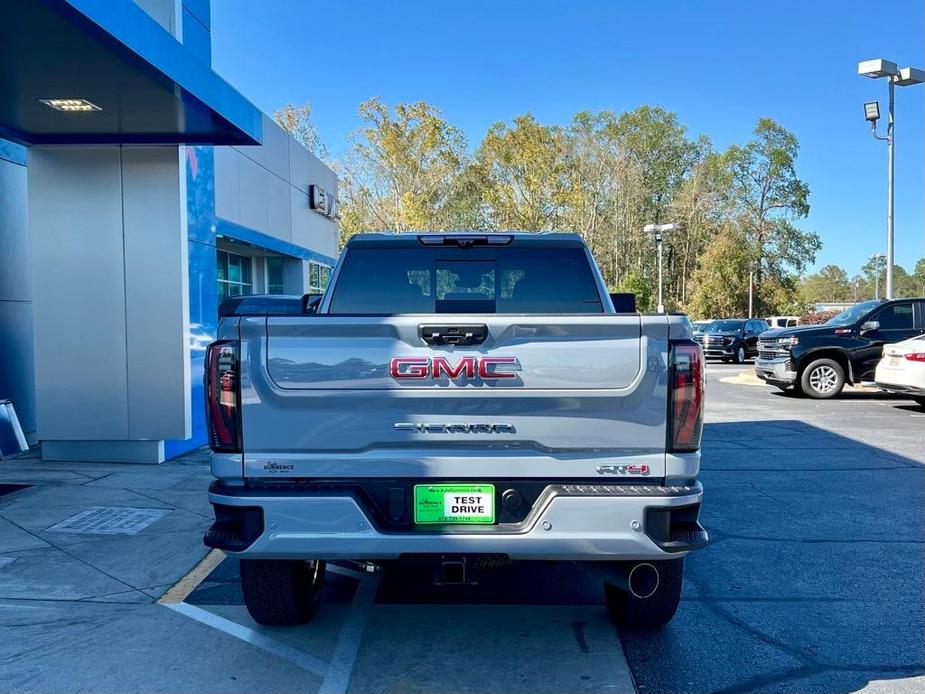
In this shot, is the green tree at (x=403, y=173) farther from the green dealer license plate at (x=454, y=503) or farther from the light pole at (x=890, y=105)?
the green dealer license plate at (x=454, y=503)

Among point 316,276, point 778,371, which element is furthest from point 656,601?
point 316,276

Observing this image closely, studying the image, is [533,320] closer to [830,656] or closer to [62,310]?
[830,656]

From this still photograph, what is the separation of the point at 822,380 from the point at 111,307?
1322cm

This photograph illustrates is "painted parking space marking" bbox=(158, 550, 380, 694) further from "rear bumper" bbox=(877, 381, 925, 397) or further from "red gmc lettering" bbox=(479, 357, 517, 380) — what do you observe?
"rear bumper" bbox=(877, 381, 925, 397)

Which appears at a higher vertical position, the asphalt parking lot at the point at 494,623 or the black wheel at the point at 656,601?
the black wheel at the point at 656,601

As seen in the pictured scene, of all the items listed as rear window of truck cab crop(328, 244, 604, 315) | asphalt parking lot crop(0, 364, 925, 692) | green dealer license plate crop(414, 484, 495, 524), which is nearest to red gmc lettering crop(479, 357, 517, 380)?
green dealer license plate crop(414, 484, 495, 524)

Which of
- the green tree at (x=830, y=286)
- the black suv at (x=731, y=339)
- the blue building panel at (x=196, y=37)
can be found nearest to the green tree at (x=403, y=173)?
the black suv at (x=731, y=339)

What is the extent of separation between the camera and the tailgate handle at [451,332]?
11.1 feet

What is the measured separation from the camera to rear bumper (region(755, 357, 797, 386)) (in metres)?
15.4

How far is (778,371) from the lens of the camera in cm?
1573

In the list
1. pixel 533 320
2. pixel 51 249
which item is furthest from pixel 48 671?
pixel 51 249

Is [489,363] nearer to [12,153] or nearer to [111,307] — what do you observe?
[111,307]

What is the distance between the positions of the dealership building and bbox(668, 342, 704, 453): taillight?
18.4 ft

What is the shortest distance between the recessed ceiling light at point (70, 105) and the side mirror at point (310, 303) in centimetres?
362
